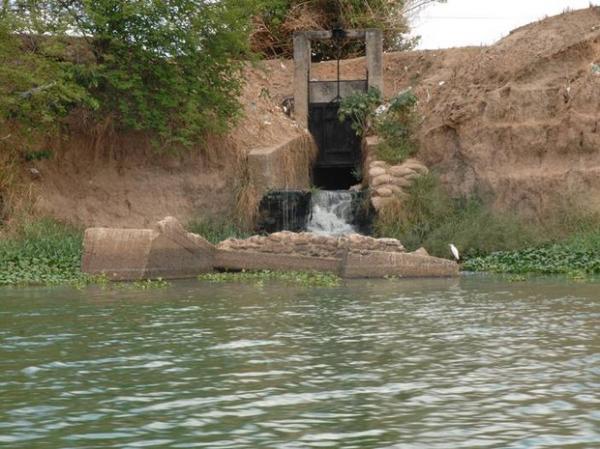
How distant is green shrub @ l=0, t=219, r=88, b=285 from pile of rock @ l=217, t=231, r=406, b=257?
3.01 metres

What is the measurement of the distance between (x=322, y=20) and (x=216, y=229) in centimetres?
1345

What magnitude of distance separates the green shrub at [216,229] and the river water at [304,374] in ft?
35.2

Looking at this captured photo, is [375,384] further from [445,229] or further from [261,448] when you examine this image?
[445,229]

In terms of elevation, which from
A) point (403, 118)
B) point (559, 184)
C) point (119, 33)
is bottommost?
point (559, 184)

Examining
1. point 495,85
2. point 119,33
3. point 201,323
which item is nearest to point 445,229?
point 495,85

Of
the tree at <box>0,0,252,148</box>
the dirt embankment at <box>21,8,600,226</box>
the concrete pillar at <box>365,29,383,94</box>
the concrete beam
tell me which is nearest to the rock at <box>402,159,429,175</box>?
the dirt embankment at <box>21,8,600,226</box>

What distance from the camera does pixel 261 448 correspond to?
5.75 meters

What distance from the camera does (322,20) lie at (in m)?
36.7

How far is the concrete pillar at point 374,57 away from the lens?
32.9m

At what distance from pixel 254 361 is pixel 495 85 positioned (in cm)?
1944

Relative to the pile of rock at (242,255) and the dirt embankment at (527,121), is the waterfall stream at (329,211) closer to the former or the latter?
the dirt embankment at (527,121)

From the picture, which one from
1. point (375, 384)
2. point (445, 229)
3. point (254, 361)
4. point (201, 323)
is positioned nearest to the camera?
point (375, 384)

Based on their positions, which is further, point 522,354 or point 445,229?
point 445,229

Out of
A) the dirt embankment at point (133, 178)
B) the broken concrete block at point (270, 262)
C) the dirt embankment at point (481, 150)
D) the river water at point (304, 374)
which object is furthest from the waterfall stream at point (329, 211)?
the river water at point (304, 374)
